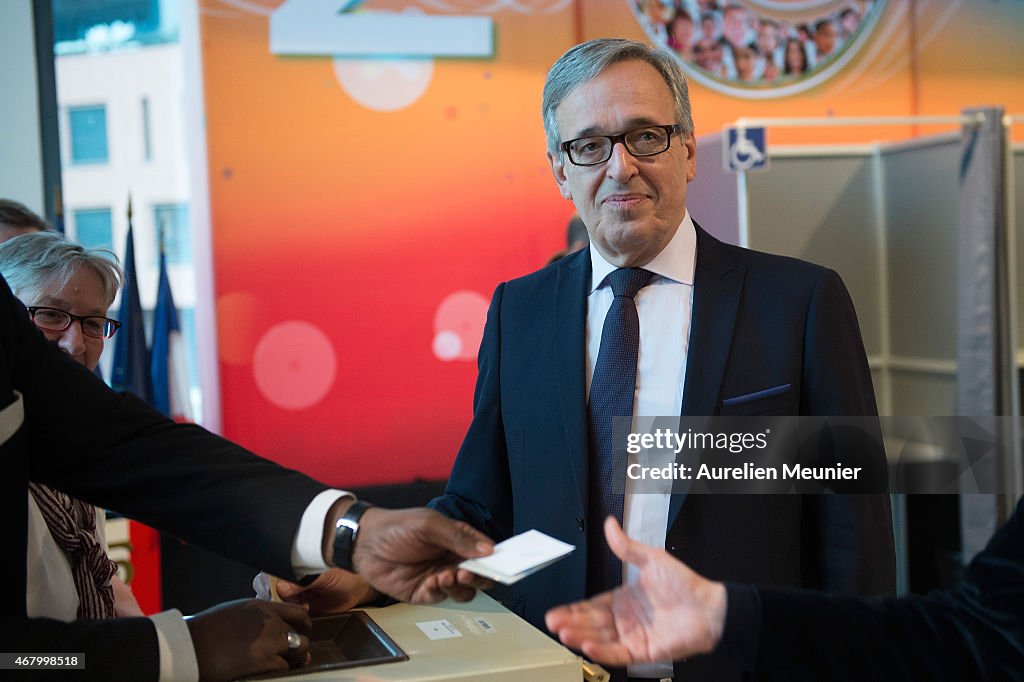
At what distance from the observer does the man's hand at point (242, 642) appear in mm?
1131

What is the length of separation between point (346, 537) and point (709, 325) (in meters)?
0.77

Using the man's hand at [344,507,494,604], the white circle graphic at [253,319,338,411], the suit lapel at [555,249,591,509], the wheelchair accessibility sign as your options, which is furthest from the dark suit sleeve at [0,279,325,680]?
the white circle graphic at [253,319,338,411]

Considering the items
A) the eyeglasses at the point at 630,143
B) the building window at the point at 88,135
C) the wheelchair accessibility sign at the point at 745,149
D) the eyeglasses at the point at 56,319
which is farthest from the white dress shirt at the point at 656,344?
the building window at the point at 88,135

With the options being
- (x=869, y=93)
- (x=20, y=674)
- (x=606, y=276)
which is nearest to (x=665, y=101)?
(x=606, y=276)

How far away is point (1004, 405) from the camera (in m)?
3.88

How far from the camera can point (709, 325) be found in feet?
5.70

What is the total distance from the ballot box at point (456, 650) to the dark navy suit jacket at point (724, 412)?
1.32ft

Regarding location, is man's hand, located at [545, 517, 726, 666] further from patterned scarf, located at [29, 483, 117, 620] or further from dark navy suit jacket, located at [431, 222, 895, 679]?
patterned scarf, located at [29, 483, 117, 620]

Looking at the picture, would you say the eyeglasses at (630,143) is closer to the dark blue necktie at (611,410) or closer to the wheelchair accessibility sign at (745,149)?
the dark blue necktie at (611,410)

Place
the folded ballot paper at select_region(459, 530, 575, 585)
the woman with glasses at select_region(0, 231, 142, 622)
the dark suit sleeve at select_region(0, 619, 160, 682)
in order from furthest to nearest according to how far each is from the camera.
A: the woman with glasses at select_region(0, 231, 142, 622) < the folded ballot paper at select_region(459, 530, 575, 585) < the dark suit sleeve at select_region(0, 619, 160, 682)

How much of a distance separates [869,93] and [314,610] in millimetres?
4856

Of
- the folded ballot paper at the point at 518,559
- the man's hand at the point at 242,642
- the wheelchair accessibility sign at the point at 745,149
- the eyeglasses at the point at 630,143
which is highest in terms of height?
the wheelchair accessibility sign at the point at 745,149

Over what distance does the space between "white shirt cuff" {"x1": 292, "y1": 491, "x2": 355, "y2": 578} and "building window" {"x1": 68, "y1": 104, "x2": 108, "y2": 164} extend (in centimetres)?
378

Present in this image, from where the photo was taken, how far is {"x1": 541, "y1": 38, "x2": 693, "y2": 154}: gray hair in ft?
5.93
